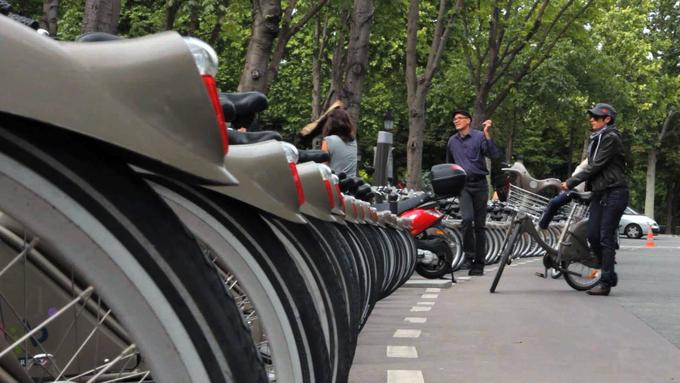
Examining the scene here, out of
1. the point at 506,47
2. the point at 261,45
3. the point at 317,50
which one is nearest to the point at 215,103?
the point at 261,45

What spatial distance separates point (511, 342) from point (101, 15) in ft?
13.1

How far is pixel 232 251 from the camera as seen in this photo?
2973 millimetres

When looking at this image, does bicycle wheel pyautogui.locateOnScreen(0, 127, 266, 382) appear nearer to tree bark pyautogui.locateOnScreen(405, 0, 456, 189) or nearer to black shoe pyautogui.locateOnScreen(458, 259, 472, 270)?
black shoe pyautogui.locateOnScreen(458, 259, 472, 270)

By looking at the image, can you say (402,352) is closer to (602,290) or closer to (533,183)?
(602,290)

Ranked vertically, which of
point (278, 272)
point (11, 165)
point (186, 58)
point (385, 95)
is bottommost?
point (385, 95)

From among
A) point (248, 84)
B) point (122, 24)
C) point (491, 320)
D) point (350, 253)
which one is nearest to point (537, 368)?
point (350, 253)

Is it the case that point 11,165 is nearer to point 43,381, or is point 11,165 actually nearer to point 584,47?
point 43,381

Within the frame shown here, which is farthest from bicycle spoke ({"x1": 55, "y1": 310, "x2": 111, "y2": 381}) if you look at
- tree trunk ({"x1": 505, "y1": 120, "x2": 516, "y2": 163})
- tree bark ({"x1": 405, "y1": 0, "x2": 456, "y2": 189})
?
tree trunk ({"x1": 505, "y1": 120, "x2": 516, "y2": 163})

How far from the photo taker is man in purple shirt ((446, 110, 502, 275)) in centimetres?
1539

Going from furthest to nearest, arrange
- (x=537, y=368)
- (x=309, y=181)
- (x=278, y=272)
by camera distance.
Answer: (x=537, y=368)
(x=309, y=181)
(x=278, y=272)

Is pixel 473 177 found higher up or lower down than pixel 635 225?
higher up

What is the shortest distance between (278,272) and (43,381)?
59 cm

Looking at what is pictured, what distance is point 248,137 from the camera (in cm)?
364

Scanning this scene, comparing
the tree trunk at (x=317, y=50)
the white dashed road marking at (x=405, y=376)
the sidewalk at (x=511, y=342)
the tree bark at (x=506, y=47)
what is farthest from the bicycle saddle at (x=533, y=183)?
the white dashed road marking at (x=405, y=376)
